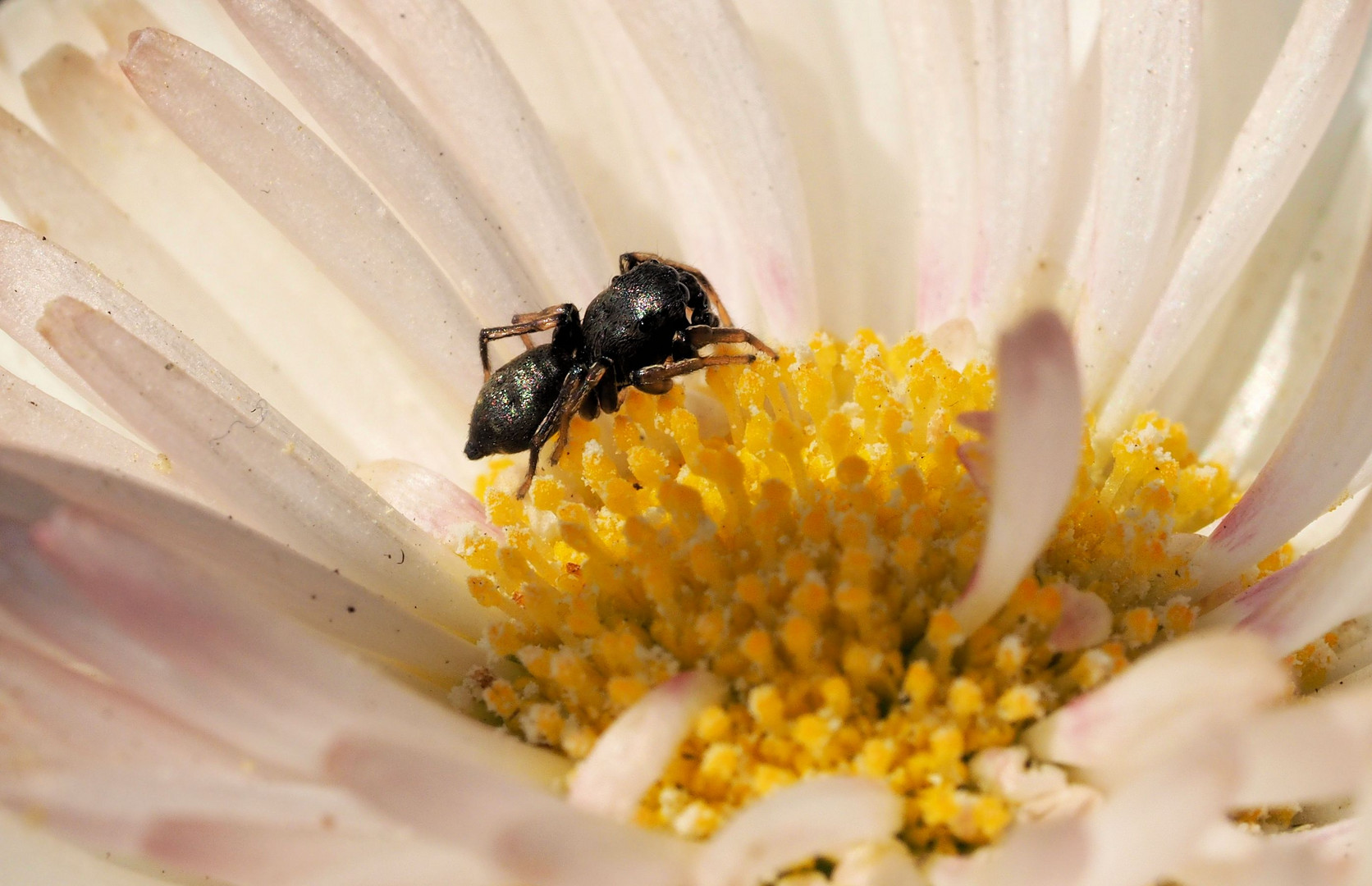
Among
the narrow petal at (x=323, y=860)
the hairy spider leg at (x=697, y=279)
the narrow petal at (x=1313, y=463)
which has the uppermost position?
the hairy spider leg at (x=697, y=279)

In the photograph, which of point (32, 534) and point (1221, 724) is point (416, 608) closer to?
point (32, 534)

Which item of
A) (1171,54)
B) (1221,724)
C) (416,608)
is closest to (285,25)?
(416,608)

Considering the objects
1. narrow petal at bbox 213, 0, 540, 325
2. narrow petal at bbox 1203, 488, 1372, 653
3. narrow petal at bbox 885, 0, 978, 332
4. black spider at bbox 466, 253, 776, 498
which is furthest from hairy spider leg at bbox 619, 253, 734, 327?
narrow petal at bbox 1203, 488, 1372, 653

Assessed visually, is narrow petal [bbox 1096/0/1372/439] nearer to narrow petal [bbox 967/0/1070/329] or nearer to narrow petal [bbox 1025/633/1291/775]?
narrow petal [bbox 967/0/1070/329]

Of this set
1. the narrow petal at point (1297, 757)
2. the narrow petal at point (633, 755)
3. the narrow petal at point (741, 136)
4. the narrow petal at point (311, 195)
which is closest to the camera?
the narrow petal at point (1297, 757)

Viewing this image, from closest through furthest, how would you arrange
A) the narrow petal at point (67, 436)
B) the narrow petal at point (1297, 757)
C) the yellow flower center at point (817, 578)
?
the narrow petal at point (1297, 757)
the yellow flower center at point (817, 578)
the narrow petal at point (67, 436)

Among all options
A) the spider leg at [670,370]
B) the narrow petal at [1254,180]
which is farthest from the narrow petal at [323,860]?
the narrow petal at [1254,180]

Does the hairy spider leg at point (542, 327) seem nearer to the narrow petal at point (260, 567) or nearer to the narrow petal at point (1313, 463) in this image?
the narrow petal at point (260, 567)

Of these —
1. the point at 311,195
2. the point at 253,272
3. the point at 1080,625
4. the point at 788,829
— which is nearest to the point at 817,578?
the point at 1080,625
